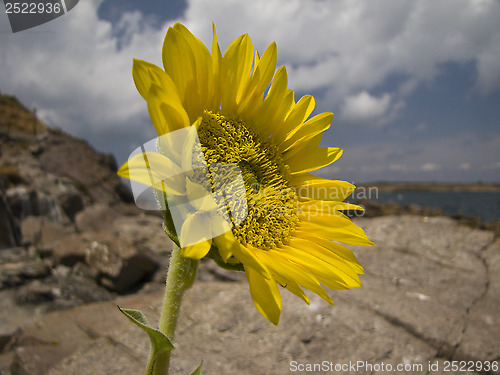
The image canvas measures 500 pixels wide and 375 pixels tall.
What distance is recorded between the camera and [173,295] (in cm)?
120

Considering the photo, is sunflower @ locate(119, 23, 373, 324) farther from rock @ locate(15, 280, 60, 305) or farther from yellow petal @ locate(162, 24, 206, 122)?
rock @ locate(15, 280, 60, 305)

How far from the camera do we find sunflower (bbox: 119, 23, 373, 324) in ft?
3.25

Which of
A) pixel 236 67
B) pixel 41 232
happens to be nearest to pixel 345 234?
pixel 236 67

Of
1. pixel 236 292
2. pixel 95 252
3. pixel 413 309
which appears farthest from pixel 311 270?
pixel 95 252

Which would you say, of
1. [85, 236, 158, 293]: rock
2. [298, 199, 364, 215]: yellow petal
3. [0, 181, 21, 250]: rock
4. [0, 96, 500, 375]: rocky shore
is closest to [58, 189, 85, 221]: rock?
[0, 96, 500, 375]: rocky shore

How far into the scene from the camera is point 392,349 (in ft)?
7.66

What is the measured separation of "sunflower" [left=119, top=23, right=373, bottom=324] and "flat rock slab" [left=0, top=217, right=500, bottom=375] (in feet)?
4.00

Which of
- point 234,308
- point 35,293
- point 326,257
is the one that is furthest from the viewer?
point 35,293

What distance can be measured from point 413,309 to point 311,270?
2.23 meters

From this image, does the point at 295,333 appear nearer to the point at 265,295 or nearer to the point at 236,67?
the point at 265,295

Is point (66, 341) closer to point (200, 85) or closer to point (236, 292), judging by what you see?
point (236, 292)

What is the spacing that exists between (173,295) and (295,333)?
5.14 feet

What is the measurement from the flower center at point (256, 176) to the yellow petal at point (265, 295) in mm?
197

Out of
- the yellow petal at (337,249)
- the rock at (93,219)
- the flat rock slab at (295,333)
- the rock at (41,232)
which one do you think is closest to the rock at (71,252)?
the rock at (41,232)
